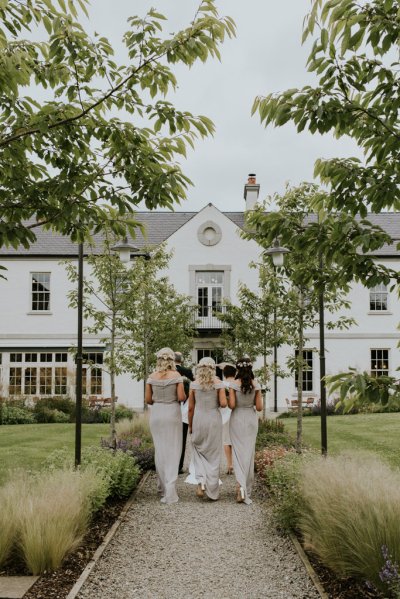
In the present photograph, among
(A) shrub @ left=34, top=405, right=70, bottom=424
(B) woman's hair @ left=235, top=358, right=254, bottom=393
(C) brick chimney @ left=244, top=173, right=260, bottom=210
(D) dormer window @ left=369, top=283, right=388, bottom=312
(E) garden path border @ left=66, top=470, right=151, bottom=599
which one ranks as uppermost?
(C) brick chimney @ left=244, top=173, right=260, bottom=210

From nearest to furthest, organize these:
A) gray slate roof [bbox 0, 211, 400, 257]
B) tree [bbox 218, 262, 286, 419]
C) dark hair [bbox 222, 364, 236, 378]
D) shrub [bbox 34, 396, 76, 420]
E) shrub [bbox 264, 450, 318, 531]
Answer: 1. shrub [bbox 264, 450, 318, 531]
2. dark hair [bbox 222, 364, 236, 378]
3. tree [bbox 218, 262, 286, 419]
4. shrub [bbox 34, 396, 76, 420]
5. gray slate roof [bbox 0, 211, 400, 257]

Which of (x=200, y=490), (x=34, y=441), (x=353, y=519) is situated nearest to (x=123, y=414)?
(x=34, y=441)

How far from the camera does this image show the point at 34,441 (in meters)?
16.0

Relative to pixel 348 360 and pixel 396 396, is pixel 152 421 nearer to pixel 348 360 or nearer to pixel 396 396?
pixel 396 396

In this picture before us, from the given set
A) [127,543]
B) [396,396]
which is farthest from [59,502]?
[396,396]

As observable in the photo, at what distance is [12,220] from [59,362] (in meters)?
22.7

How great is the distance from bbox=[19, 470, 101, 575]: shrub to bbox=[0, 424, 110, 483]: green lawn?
379cm

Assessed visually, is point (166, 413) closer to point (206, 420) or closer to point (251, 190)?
point (206, 420)

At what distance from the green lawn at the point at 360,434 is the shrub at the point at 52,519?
736 cm

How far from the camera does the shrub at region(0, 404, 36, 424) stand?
21281mm

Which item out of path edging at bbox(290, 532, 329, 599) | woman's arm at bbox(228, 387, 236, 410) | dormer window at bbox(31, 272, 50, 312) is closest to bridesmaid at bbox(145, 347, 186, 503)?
woman's arm at bbox(228, 387, 236, 410)

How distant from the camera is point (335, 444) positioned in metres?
15.2

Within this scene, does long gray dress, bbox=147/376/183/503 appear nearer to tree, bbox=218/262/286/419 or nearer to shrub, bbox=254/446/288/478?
shrub, bbox=254/446/288/478

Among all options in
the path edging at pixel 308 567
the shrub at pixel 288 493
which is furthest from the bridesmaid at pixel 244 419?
the path edging at pixel 308 567
